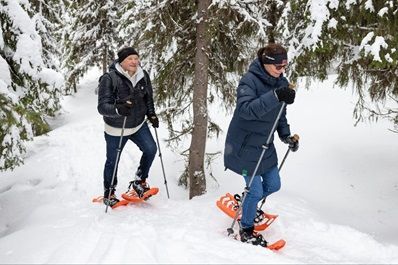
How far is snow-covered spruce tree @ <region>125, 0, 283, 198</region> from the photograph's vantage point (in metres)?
8.02

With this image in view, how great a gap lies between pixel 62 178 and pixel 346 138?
33.6ft

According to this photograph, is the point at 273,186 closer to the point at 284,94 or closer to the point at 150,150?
the point at 284,94

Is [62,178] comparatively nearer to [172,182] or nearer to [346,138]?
[172,182]

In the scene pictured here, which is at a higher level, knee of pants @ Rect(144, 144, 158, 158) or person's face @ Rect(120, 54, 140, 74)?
person's face @ Rect(120, 54, 140, 74)

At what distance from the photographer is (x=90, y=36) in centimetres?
2348

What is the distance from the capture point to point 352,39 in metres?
7.30

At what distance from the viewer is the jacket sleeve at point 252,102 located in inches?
176

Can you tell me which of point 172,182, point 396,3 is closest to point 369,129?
point 172,182

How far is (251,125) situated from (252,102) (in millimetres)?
415

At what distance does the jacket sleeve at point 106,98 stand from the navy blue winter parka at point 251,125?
2.00 metres

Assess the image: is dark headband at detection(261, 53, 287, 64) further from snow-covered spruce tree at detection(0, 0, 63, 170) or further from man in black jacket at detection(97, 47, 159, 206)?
snow-covered spruce tree at detection(0, 0, 63, 170)

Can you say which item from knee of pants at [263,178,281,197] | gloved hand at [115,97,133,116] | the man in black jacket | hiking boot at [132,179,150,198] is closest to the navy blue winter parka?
knee of pants at [263,178,281,197]

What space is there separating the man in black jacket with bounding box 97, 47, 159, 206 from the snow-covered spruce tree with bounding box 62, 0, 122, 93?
1732 cm

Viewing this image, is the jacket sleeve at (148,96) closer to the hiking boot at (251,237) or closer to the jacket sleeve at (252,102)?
the jacket sleeve at (252,102)
